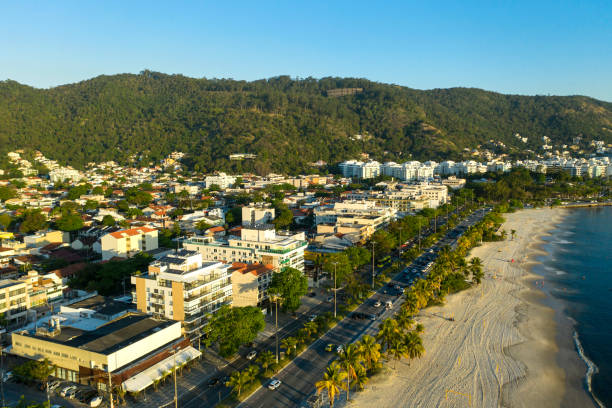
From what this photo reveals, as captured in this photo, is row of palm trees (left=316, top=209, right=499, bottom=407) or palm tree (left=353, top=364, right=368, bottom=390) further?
palm tree (left=353, top=364, right=368, bottom=390)

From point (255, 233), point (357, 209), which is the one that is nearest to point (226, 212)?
point (357, 209)

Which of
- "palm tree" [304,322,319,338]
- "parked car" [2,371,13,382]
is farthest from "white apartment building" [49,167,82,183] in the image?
"palm tree" [304,322,319,338]

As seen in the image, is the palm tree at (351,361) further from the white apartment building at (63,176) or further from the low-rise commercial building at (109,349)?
the white apartment building at (63,176)

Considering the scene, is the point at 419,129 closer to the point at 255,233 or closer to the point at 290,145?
the point at 290,145

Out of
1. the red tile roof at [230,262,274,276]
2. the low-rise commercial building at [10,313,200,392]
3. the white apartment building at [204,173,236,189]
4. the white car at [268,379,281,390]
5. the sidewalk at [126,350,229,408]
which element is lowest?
the sidewalk at [126,350,229,408]

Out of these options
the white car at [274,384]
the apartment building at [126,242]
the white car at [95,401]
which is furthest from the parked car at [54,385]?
the apartment building at [126,242]

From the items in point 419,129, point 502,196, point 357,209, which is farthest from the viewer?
point 419,129

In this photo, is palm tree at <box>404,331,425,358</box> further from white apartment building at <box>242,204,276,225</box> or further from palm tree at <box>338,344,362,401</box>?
white apartment building at <box>242,204,276,225</box>
